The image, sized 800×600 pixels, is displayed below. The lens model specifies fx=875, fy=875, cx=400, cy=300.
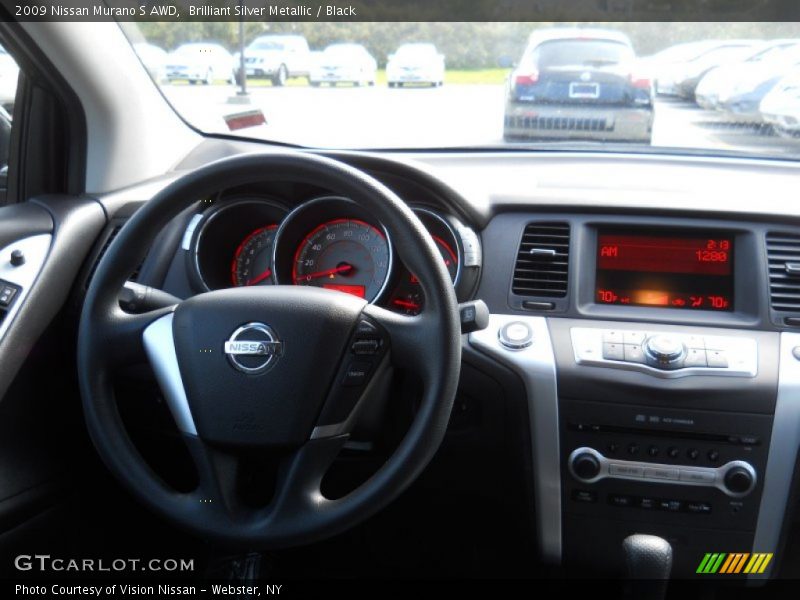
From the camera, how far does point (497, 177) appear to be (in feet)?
8.59

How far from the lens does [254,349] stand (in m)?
1.71

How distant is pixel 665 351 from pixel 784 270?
390 mm

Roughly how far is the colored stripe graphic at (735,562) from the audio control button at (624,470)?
32 centimetres

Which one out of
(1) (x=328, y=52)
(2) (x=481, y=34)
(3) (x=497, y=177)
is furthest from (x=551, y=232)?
(1) (x=328, y=52)

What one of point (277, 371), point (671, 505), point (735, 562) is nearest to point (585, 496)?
point (671, 505)

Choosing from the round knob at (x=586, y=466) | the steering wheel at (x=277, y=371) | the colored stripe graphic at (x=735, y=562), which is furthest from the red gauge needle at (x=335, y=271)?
the colored stripe graphic at (x=735, y=562)

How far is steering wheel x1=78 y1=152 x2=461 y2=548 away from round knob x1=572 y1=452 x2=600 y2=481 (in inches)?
28.3

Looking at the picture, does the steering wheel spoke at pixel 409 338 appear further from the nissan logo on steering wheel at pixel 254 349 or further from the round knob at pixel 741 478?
the round knob at pixel 741 478

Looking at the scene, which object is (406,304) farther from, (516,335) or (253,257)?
(253,257)

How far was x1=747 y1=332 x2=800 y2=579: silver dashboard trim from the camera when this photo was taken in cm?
213

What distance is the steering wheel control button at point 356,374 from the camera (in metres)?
1.74

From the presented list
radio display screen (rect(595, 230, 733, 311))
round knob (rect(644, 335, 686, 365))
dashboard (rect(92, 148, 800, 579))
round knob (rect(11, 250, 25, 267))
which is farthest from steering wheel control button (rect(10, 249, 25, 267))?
round knob (rect(644, 335, 686, 365))

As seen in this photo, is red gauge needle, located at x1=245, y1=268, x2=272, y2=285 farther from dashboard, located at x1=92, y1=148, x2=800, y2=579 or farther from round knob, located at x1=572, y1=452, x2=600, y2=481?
round knob, located at x1=572, y1=452, x2=600, y2=481

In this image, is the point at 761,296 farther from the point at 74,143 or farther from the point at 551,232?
the point at 74,143
